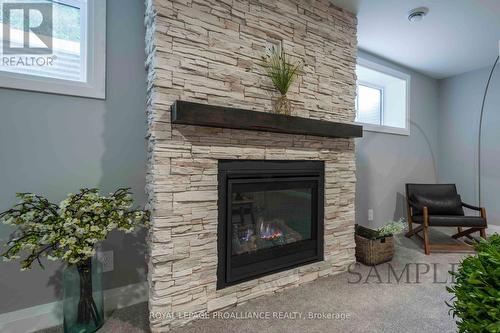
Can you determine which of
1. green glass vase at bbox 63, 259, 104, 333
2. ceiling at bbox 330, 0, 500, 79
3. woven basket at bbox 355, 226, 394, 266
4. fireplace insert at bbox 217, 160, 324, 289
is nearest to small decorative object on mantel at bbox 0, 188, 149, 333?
green glass vase at bbox 63, 259, 104, 333

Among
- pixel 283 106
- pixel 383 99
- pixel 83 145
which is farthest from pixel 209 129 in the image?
pixel 383 99

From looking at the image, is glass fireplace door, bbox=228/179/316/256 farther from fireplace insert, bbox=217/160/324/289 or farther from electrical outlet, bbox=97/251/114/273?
electrical outlet, bbox=97/251/114/273

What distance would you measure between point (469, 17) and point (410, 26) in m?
0.49

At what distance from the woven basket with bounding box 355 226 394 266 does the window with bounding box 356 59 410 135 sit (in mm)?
1560

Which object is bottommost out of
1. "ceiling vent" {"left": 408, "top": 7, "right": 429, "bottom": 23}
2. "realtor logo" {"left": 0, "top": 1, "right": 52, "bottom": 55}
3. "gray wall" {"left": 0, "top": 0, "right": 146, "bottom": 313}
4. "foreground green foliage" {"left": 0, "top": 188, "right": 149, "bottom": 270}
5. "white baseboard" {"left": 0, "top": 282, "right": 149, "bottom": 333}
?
"white baseboard" {"left": 0, "top": 282, "right": 149, "bottom": 333}

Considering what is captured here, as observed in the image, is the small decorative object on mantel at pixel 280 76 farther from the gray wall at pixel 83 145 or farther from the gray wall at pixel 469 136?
the gray wall at pixel 469 136

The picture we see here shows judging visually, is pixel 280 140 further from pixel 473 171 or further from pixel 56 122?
pixel 473 171

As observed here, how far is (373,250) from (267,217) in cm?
121

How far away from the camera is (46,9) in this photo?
1725 millimetres

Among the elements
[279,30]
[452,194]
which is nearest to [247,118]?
[279,30]

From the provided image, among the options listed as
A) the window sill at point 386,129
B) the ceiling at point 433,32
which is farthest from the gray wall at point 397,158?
the ceiling at point 433,32

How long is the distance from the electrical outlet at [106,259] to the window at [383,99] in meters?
3.23

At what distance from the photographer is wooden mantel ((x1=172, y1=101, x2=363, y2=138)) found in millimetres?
1558

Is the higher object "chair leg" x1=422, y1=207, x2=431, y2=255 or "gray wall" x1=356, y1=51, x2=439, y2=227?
"gray wall" x1=356, y1=51, x2=439, y2=227
